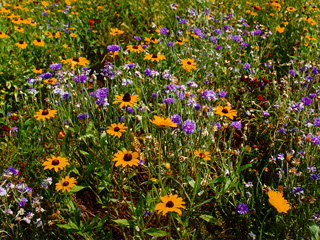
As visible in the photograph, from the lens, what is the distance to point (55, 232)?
1953 mm

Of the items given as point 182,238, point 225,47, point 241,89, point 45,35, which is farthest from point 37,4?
point 182,238

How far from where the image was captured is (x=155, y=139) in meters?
2.29

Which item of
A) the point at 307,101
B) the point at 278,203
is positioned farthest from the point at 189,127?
the point at 307,101

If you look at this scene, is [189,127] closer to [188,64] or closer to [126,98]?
[126,98]

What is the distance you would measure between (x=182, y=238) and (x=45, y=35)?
3.05 m

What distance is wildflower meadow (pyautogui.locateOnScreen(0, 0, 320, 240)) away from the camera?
1.74 meters

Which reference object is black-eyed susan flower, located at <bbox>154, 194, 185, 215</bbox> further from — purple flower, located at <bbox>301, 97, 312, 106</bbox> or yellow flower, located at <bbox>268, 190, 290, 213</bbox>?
purple flower, located at <bbox>301, 97, 312, 106</bbox>

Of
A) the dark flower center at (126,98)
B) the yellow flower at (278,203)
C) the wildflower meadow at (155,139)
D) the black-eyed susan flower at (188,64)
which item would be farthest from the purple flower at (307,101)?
the dark flower center at (126,98)

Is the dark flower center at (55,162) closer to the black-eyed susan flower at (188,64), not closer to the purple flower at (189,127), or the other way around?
the purple flower at (189,127)

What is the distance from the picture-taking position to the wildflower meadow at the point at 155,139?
1743 mm

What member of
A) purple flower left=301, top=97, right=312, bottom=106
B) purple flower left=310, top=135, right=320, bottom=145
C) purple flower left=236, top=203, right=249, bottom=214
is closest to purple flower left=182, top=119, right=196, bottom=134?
purple flower left=236, top=203, right=249, bottom=214

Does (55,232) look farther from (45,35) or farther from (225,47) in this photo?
(45,35)

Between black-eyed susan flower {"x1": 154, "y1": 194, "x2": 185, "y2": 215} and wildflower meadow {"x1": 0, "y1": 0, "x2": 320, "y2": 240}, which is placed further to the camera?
wildflower meadow {"x1": 0, "y1": 0, "x2": 320, "y2": 240}

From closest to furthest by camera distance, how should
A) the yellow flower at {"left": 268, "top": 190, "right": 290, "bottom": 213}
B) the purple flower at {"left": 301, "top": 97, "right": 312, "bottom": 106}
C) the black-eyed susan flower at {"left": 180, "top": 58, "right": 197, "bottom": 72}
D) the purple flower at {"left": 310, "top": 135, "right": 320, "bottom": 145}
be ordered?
the yellow flower at {"left": 268, "top": 190, "right": 290, "bottom": 213} → the purple flower at {"left": 310, "top": 135, "right": 320, "bottom": 145} → the purple flower at {"left": 301, "top": 97, "right": 312, "bottom": 106} → the black-eyed susan flower at {"left": 180, "top": 58, "right": 197, "bottom": 72}
